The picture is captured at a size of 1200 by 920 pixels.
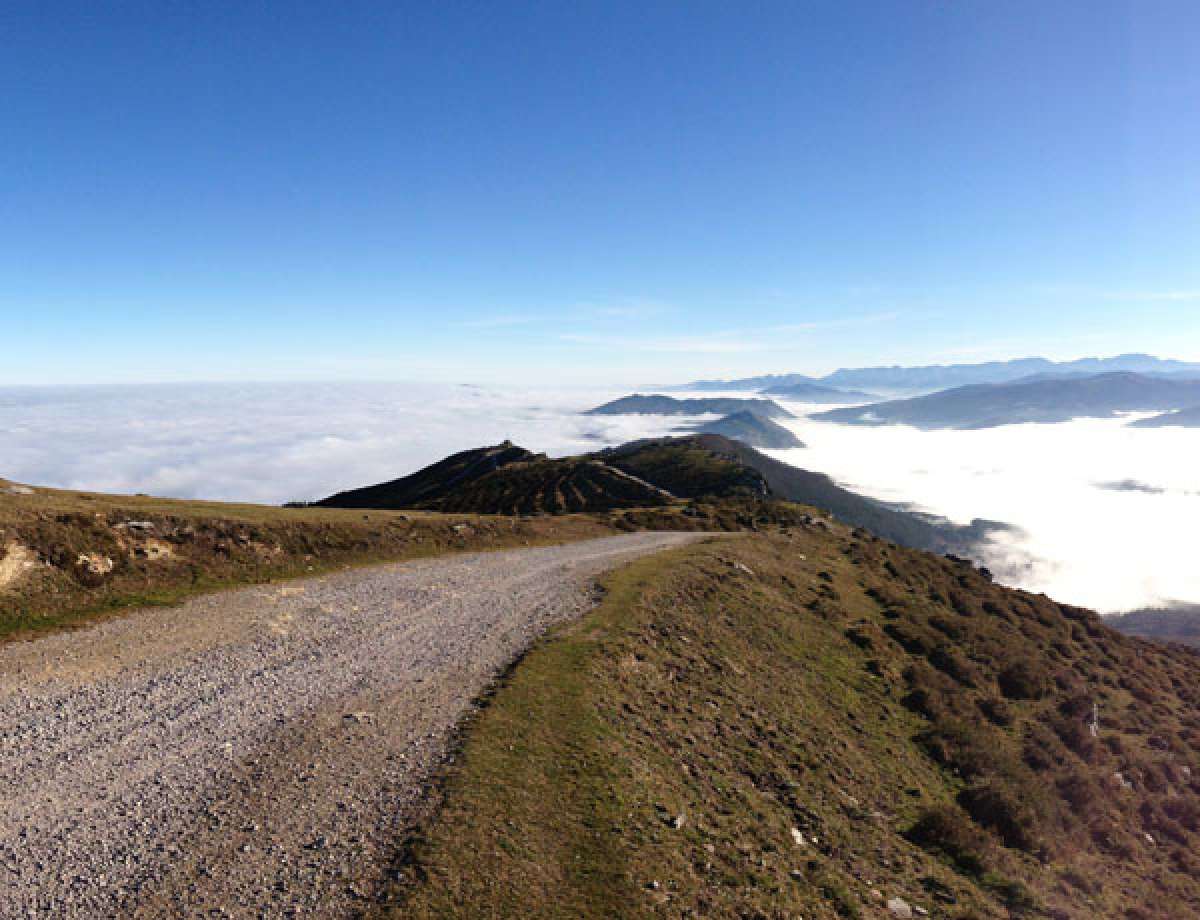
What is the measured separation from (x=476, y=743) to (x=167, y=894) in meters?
6.76

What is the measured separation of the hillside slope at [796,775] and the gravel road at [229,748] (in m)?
1.84

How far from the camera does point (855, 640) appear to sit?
34500 mm

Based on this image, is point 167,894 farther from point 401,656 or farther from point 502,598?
point 502,598

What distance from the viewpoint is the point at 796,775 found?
722 inches

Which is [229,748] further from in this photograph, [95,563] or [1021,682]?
[1021,682]

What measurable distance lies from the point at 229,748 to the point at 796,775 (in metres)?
16.8

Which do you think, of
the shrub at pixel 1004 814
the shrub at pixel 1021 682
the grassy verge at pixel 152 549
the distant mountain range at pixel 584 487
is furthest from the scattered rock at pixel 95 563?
the distant mountain range at pixel 584 487

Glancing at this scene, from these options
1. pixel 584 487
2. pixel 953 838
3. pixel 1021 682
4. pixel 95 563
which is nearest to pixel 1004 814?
pixel 953 838

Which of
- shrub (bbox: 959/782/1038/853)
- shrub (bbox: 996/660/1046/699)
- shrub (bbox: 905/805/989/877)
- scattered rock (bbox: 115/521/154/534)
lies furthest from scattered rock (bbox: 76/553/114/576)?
shrub (bbox: 996/660/1046/699)

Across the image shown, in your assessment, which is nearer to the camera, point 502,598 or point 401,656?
point 401,656

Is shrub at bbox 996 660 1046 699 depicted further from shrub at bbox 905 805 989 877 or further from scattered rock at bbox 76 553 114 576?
scattered rock at bbox 76 553 114 576

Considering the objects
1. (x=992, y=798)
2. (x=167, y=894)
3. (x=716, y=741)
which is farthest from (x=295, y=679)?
(x=992, y=798)

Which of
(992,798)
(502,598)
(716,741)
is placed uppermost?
(502,598)

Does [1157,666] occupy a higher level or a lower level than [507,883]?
lower
